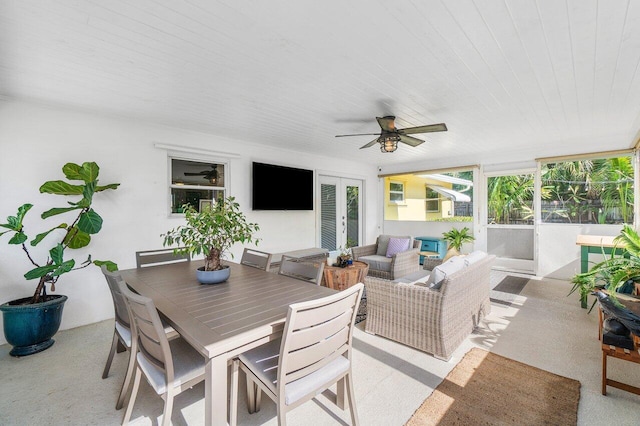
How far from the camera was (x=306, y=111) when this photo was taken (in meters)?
3.28

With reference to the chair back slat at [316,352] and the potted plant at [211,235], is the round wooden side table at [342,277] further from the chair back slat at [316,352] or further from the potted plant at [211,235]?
the chair back slat at [316,352]

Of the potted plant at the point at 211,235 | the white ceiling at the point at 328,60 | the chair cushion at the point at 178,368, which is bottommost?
the chair cushion at the point at 178,368

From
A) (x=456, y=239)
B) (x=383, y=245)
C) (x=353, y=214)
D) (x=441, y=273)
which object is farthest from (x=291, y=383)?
(x=353, y=214)

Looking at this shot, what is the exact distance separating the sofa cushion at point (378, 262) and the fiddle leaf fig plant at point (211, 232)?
9.86ft

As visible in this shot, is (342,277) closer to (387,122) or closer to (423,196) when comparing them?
(387,122)

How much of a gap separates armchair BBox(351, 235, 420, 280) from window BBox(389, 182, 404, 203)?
2577mm

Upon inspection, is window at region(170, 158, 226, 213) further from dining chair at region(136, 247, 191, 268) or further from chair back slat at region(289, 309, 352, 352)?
chair back slat at region(289, 309, 352, 352)

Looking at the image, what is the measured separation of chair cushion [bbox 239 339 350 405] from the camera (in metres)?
1.35

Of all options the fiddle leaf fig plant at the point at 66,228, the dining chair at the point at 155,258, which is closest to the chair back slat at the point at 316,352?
the dining chair at the point at 155,258

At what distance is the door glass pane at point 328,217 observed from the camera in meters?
6.04

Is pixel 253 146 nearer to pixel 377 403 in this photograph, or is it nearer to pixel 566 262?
pixel 377 403

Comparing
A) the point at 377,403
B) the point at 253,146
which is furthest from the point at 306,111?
the point at 377,403

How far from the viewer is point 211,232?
Answer: 203 centimetres

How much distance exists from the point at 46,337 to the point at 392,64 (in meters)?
3.95
